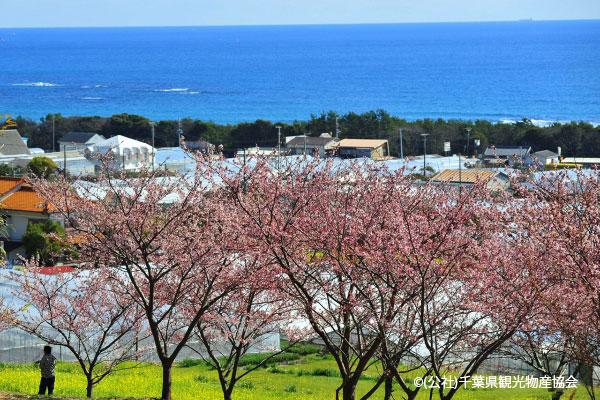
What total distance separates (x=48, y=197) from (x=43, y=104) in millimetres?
130160

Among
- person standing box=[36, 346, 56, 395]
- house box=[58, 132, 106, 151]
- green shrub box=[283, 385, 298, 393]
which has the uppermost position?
house box=[58, 132, 106, 151]

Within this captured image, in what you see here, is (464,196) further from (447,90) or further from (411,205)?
(447,90)

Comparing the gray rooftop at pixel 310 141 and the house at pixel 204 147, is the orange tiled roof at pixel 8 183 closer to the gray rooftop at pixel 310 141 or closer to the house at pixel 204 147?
the house at pixel 204 147

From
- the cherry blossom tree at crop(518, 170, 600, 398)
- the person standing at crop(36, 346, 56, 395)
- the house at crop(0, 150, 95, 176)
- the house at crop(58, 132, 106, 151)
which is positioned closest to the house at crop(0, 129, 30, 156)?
the house at crop(0, 150, 95, 176)

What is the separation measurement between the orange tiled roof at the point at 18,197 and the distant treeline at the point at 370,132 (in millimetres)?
24862

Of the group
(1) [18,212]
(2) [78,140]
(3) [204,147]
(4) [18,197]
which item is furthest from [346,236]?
(2) [78,140]

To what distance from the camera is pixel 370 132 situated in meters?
58.1

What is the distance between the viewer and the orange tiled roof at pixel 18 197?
29.0 m

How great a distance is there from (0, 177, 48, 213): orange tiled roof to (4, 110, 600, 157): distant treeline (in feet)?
81.6

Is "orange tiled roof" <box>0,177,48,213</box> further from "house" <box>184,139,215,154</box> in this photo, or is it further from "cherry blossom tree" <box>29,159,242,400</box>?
"cherry blossom tree" <box>29,159,242,400</box>

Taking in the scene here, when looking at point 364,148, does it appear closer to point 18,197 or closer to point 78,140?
point 78,140

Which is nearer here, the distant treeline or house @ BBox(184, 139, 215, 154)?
house @ BBox(184, 139, 215, 154)

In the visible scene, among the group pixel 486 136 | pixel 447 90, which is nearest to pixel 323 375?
pixel 486 136

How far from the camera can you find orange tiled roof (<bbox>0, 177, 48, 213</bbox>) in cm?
2905
